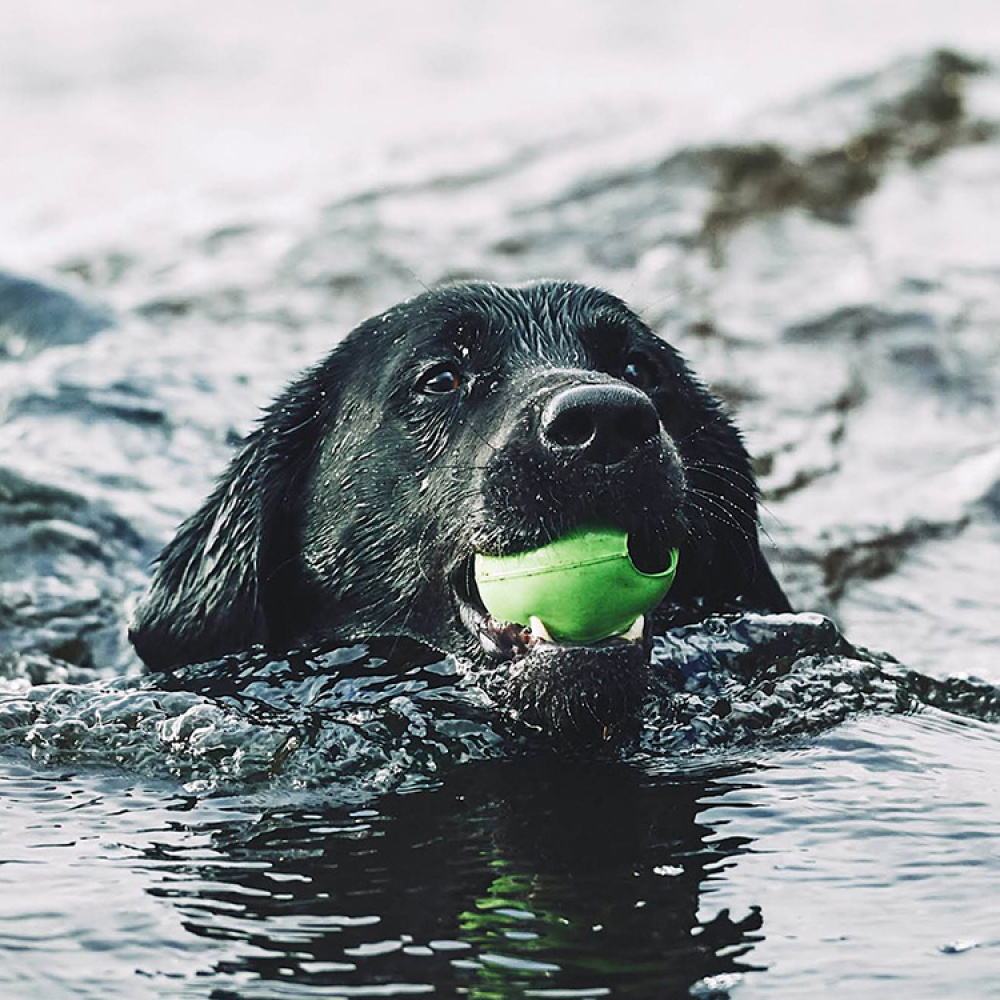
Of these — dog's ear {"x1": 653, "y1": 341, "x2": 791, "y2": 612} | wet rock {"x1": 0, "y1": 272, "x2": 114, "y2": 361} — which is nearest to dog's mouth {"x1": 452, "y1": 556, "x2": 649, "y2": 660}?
dog's ear {"x1": 653, "y1": 341, "x2": 791, "y2": 612}

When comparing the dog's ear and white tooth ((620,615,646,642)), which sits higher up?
the dog's ear

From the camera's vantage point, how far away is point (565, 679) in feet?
12.5

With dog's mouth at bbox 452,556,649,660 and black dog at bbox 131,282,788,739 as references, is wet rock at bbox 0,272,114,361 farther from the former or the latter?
dog's mouth at bbox 452,556,649,660

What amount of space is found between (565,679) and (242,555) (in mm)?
1247

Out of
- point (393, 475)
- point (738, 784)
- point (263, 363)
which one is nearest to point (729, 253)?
point (263, 363)

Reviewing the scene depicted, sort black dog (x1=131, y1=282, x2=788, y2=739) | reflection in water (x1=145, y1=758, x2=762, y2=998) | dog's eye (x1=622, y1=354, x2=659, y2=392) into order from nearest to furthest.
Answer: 1. reflection in water (x1=145, y1=758, x2=762, y2=998)
2. black dog (x1=131, y1=282, x2=788, y2=739)
3. dog's eye (x1=622, y1=354, x2=659, y2=392)

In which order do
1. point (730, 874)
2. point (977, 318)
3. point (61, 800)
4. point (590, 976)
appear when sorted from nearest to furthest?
point (590, 976) < point (730, 874) < point (61, 800) < point (977, 318)

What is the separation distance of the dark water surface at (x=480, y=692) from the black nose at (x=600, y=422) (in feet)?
2.25

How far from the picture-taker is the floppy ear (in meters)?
4.80

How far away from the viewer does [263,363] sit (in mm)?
8414

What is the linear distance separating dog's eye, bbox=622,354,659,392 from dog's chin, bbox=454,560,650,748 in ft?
2.89

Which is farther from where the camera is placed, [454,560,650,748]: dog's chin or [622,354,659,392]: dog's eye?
[622,354,659,392]: dog's eye

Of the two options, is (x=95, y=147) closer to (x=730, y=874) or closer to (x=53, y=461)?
(x=53, y=461)

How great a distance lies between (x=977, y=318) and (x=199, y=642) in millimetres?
5392
